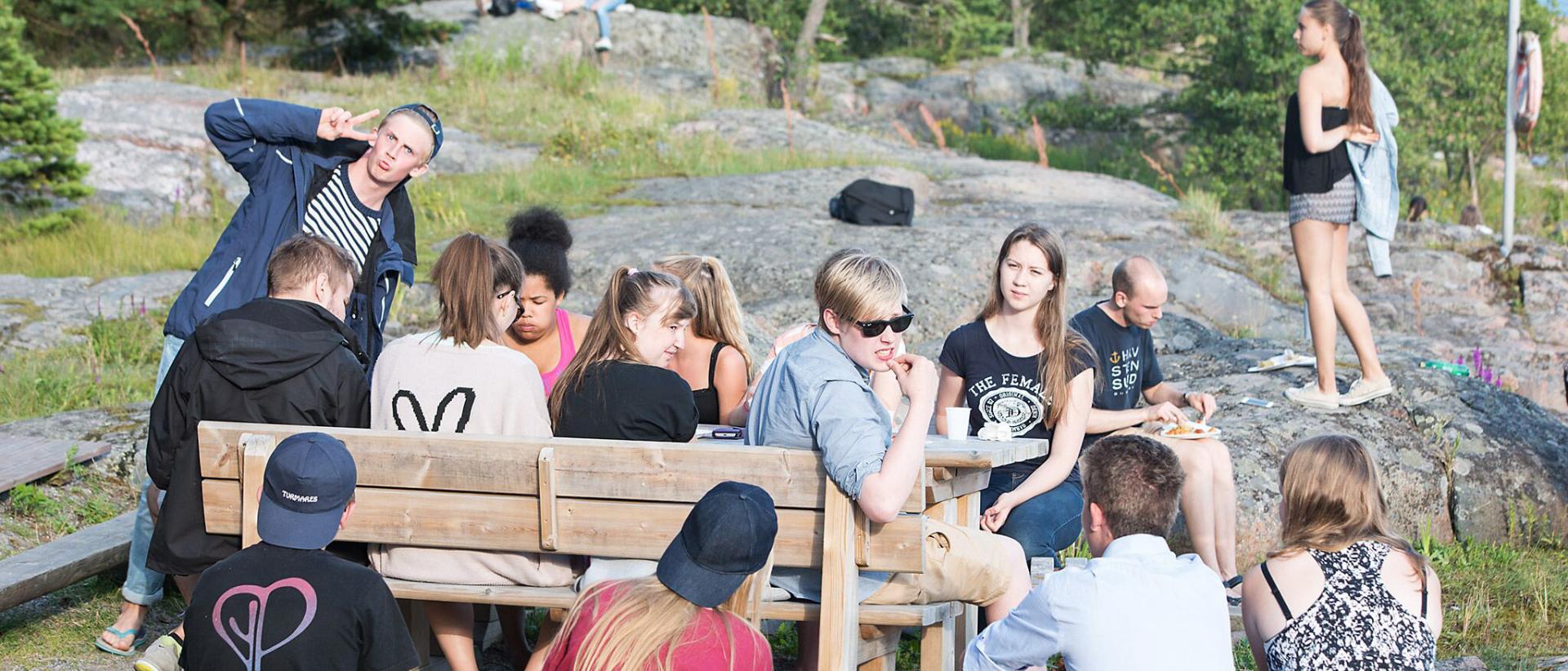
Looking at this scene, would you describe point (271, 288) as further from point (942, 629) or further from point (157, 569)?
point (942, 629)

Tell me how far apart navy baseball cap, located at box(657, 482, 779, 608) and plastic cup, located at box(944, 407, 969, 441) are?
1.67 metres

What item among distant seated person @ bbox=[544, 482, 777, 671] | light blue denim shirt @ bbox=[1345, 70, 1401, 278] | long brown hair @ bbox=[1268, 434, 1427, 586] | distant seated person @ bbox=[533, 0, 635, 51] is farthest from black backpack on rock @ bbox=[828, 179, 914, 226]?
distant seated person @ bbox=[533, 0, 635, 51]

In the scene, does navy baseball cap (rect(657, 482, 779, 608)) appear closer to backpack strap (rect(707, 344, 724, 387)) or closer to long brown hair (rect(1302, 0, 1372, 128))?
backpack strap (rect(707, 344, 724, 387))

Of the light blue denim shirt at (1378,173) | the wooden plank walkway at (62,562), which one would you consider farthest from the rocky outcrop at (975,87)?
the wooden plank walkway at (62,562)

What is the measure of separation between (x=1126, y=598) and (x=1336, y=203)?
13.0 ft

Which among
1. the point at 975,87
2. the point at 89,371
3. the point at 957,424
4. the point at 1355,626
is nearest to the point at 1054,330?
the point at 957,424

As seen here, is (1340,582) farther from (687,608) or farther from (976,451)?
(687,608)

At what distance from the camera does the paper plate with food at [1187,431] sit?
198 inches

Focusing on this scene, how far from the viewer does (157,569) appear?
12.8 feet

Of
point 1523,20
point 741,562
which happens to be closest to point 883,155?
point 741,562

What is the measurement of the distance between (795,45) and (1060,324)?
66.3 ft

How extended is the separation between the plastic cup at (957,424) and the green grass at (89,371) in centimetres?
479

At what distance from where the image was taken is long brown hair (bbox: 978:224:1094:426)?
15.5 ft

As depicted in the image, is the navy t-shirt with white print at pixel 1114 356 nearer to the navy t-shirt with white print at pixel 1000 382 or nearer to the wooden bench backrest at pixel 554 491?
the navy t-shirt with white print at pixel 1000 382
